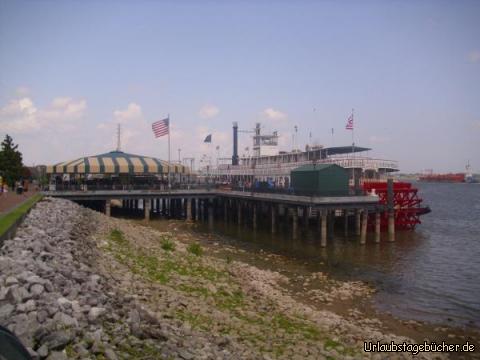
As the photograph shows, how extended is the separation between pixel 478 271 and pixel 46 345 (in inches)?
945

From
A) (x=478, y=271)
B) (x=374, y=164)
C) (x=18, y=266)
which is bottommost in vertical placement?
(x=478, y=271)

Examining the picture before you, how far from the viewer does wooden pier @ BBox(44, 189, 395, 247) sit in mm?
31047

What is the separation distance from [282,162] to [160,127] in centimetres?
2230

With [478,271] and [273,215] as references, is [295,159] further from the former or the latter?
[478,271]

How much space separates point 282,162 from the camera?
192ft

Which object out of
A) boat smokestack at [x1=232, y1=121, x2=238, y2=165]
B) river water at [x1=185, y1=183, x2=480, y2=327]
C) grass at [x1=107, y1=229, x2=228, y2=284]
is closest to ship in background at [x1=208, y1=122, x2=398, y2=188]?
boat smokestack at [x1=232, y1=121, x2=238, y2=165]

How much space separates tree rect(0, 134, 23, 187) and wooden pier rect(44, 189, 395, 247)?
7.81 meters

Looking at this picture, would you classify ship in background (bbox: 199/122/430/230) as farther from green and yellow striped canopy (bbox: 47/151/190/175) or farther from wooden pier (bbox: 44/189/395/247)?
green and yellow striped canopy (bbox: 47/151/190/175)

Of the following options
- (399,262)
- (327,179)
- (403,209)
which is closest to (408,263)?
(399,262)

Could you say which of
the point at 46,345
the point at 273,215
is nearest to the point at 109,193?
the point at 273,215

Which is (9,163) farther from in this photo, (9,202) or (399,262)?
(399,262)

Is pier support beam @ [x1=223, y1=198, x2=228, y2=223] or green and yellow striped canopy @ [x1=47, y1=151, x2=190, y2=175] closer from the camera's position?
green and yellow striped canopy @ [x1=47, y1=151, x2=190, y2=175]

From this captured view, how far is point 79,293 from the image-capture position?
32.9 ft

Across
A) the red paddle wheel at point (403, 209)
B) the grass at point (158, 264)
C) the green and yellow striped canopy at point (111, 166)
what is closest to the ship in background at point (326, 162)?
the red paddle wheel at point (403, 209)
